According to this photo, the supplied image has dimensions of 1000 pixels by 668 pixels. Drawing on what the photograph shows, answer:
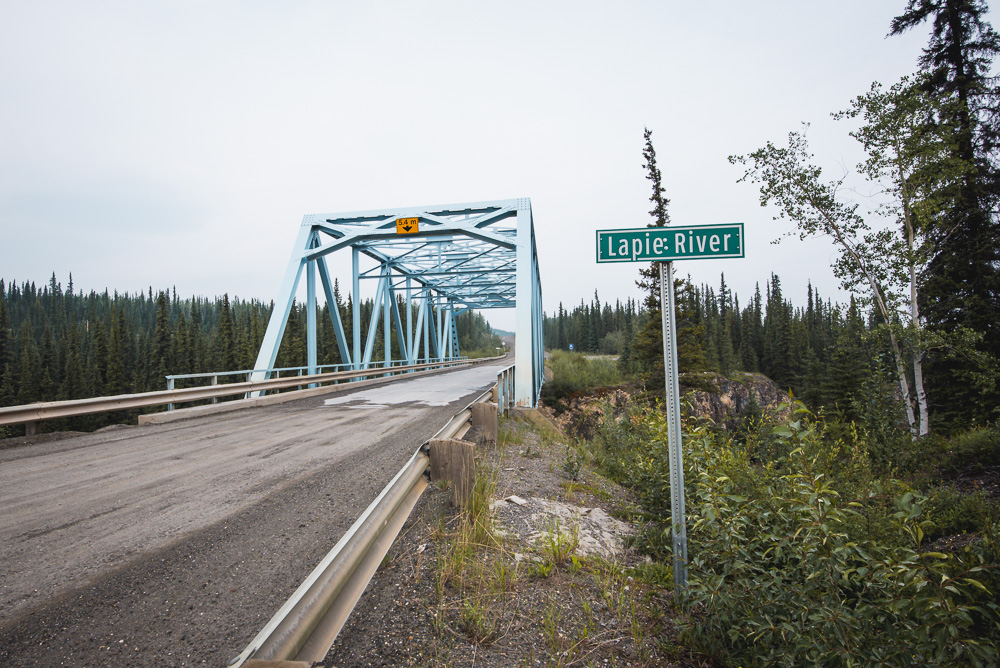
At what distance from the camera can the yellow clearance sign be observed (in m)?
14.4

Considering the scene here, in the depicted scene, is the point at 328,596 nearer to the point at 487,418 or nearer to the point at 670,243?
the point at 670,243

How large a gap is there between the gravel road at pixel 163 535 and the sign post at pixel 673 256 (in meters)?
2.42

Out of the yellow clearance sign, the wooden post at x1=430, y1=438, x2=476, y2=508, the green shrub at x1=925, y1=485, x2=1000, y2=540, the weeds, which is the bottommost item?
the green shrub at x1=925, y1=485, x2=1000, y2=540

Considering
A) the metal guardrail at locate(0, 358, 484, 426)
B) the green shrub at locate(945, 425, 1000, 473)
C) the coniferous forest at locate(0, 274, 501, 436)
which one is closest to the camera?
the metal guardrail at locate(0, 358, 484, 426)

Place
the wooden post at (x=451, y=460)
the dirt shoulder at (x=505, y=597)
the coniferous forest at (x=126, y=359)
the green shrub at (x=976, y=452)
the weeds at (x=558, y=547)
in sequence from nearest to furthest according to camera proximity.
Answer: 1. the dirt shoulder at (x=505, y=597)
2. the weeds at (x=558, y=547)
3. the wooden post at (x=451, y=460)
4. the green shrub at (x=976, y=452)
5. the coniferous forest at (x=126, y=359)

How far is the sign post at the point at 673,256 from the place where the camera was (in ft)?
10.1

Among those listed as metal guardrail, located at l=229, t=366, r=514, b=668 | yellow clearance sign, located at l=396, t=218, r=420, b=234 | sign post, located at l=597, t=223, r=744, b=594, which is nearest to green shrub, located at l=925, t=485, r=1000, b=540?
sign post, located at l=597, t=223, r=744, b=594

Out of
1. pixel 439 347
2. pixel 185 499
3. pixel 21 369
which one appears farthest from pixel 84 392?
pixel 185 499

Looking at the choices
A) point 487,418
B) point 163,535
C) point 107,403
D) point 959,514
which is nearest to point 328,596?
point 163,535

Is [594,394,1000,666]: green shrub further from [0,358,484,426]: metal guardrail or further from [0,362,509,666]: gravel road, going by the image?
[0,358,484,426]: metal guardrail

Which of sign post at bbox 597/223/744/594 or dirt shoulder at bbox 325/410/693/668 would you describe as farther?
sign post at bbox 597/223/744/594

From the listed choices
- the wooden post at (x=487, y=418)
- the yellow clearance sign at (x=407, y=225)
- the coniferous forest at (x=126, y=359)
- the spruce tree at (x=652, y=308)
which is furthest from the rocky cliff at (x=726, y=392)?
the coniferous forest at (x=126, y=359)

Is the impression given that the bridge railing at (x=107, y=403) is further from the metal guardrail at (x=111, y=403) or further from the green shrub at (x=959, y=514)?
the green shrub at (x=959, y=514)

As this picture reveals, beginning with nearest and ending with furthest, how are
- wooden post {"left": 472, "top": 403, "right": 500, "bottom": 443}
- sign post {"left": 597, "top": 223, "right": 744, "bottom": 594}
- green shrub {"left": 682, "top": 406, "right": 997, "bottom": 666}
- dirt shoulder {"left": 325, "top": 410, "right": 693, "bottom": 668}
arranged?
1. green shrub {"left": 682, "top": 406, "right": 997, "bottom": 666}
2. dirt shoulder {"left": 325, "top": 410, "right": 693, "bottom": 668}
3. sign post {"left": 597, "top": 223, "right": 744, "bottom": 594}
4. wooden post {"left": 472, "top": 403, "right": 500, "bottom": 443}
